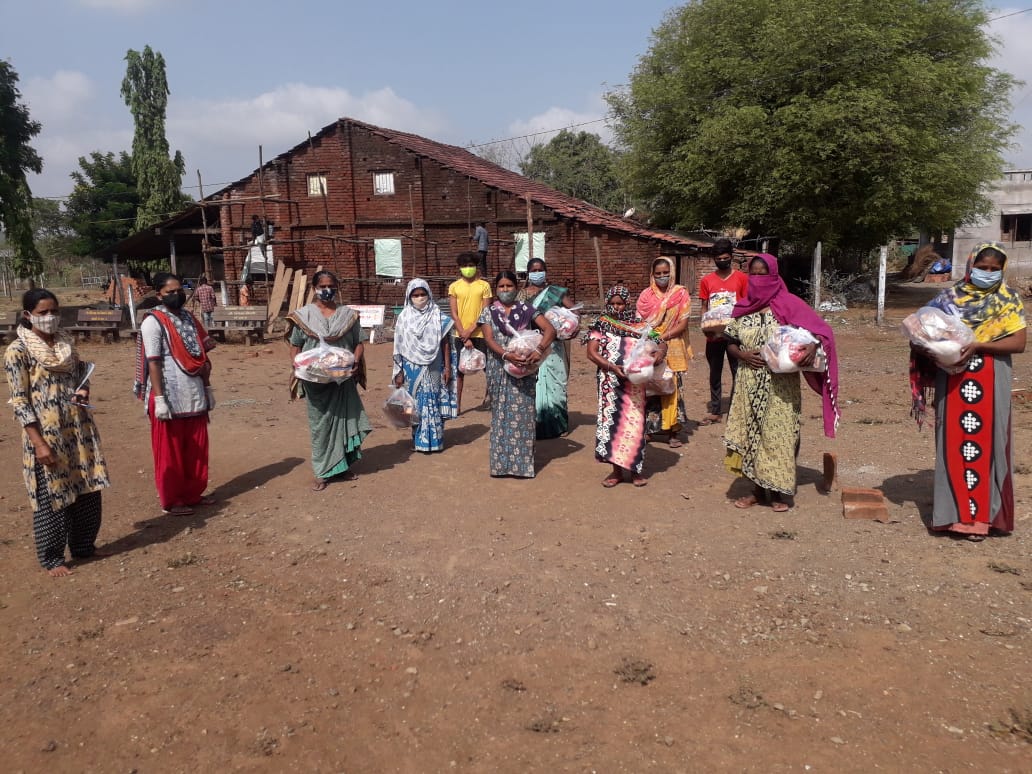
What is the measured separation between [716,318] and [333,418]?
339 centimetres

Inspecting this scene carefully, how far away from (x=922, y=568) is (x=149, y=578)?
14.1 feet

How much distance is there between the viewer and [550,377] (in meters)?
7.06

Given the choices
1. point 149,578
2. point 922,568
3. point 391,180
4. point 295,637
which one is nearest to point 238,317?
point 391,180

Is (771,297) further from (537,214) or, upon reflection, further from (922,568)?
(537,214)

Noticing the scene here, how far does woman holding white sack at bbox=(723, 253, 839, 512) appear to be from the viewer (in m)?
4.81

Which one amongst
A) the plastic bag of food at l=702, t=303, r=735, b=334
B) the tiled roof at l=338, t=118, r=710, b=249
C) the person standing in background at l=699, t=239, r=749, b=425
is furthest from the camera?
the tiled roof at l=338, t=118, r=710, b=249

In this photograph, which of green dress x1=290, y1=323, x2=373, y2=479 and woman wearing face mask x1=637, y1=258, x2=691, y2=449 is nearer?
green dress x1=290, y1=323, x2=373, y2=479

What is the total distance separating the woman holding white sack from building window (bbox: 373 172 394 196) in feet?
57.3

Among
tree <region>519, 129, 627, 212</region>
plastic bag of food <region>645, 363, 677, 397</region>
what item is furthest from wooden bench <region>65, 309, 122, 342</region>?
tree <region>519, 129, 627, 212</region>

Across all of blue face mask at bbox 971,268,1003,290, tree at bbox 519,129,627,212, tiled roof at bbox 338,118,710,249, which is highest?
tree at bbox 519,129,627,212

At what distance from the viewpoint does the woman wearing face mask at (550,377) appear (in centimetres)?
701

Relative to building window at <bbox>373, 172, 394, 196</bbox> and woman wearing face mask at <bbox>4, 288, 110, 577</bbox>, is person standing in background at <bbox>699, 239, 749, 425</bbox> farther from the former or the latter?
building window at <bbox>373, 172, 394, 196</bbox>

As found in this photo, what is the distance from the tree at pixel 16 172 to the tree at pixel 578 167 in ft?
75.5

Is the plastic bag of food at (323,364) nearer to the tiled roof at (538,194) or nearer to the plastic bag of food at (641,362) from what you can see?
the plastic bag of food at (641,362)
